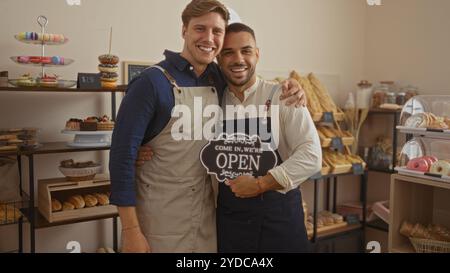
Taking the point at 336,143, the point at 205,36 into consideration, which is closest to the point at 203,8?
the point at 205,36

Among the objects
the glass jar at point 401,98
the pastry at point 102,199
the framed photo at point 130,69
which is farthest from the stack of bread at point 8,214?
the glass jar at point 401,98

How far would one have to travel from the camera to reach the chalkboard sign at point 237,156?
1.45 metres

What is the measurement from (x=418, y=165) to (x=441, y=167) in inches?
4.9

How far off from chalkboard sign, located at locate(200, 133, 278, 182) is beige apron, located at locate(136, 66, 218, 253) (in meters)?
0.08

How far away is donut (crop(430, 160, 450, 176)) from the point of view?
215 centimetres

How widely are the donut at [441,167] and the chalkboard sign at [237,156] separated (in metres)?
1.19

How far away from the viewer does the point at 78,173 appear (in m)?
2.25

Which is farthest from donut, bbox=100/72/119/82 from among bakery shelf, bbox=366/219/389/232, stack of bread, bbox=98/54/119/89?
bakery shelf, bbox=366/219/389/232

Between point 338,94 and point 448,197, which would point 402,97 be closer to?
point 338,94

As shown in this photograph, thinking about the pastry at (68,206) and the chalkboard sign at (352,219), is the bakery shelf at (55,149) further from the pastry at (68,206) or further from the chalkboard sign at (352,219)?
the chalkboard sign at (352,219)

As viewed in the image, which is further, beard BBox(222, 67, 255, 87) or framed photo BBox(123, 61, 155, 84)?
framed photo BBox(123, 61, 155, 84)

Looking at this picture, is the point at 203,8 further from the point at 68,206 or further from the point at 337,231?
the point at 337,231

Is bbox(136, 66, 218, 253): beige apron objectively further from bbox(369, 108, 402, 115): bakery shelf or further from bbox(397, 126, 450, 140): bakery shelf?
bbox(369, 108, 402, 115): bakery shelf
